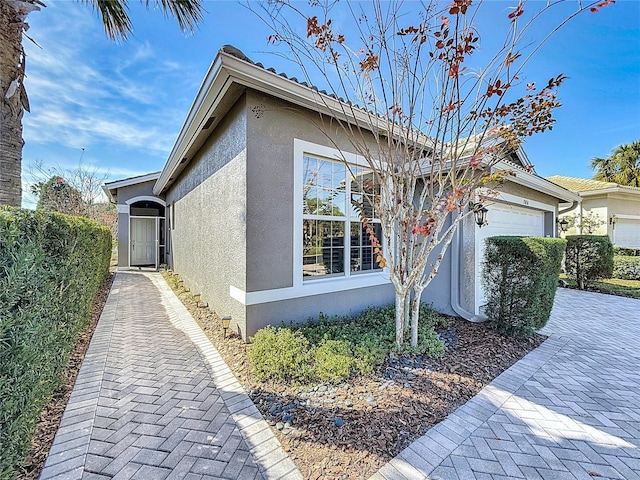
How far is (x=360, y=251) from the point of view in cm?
703

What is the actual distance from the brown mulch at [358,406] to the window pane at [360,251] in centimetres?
257

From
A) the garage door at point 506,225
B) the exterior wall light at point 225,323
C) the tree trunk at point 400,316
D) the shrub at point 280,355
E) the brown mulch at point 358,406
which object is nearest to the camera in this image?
the brown mulch at point 358,406

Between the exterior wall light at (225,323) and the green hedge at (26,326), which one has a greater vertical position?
the green hedge at (26,326)

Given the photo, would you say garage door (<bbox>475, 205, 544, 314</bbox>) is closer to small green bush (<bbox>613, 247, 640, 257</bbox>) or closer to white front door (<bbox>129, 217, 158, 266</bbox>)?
small green bush (<bbox>613, 247, 640, 257</bbox>)

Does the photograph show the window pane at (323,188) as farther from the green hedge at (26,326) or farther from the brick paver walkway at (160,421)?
the green hedge at (26,326)

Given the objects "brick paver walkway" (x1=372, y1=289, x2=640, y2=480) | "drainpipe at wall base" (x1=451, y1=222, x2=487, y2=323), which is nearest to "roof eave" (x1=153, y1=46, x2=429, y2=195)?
"drainpipe at wall base" (x1=451, y1=222, x2=487, y2=323)

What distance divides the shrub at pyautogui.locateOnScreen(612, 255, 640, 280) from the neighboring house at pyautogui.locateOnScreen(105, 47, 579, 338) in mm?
11119

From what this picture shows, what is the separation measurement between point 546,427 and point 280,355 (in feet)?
11.4

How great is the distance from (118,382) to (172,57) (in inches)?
366

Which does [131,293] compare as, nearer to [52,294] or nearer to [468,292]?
[52,294]

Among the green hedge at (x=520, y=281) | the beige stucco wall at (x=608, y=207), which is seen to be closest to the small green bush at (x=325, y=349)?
the green hedge at (x=520, y=281)

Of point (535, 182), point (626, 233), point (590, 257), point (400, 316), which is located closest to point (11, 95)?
point (400, 316)

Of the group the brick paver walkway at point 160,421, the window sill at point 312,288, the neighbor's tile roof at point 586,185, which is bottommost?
the brick paver walkway at point 160,421

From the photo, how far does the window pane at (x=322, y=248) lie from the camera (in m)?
6.02
